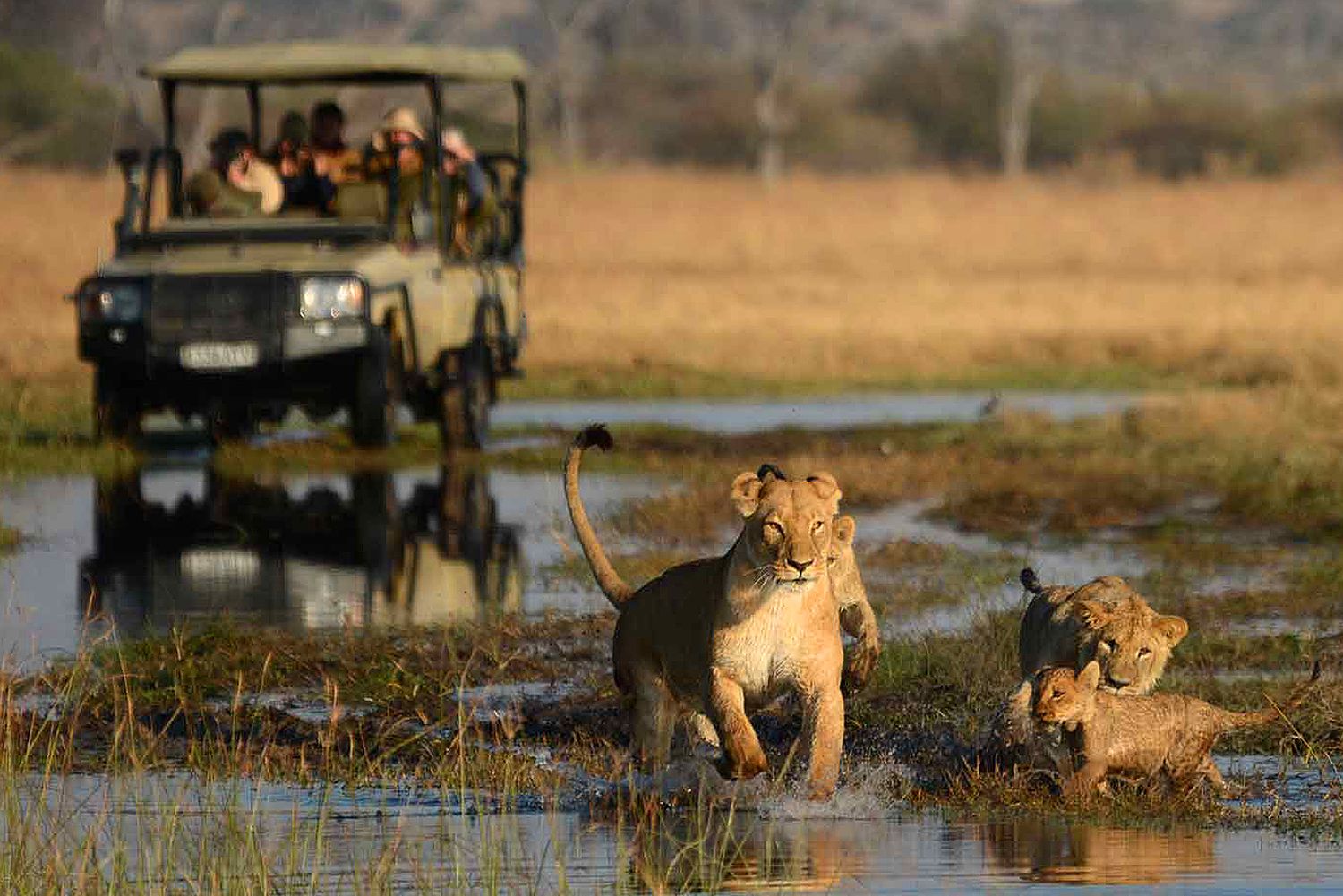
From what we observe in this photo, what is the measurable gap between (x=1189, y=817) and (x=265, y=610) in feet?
14.2

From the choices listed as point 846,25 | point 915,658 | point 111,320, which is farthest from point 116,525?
point 846,25

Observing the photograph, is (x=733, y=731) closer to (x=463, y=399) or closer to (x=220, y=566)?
(x=220, y=566)

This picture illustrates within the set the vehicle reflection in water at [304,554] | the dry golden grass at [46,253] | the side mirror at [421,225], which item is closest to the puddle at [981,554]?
the vehicle reflection in water at [304,554]

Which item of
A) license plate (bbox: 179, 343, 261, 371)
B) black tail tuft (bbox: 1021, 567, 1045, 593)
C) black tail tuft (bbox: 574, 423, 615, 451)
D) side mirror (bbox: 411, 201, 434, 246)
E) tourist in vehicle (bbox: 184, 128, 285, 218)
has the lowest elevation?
black tail tuft (bbox: 1021, 567, 1045, 593)

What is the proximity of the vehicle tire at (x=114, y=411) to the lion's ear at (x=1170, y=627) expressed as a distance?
9240mm

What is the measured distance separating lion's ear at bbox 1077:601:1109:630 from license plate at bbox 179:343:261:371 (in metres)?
8.26

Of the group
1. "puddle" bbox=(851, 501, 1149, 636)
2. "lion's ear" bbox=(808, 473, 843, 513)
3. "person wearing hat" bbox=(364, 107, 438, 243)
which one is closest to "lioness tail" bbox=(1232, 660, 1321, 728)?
"lion's ear" bbox=(808, 473, 843, 513)

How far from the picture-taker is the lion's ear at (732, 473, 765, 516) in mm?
6703

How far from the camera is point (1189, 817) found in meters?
6.88

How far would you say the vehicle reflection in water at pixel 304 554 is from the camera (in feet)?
34.0

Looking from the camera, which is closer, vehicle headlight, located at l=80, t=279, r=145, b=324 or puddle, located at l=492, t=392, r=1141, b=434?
vehicle headlight, located at l=80, t=279, r=145, b=324

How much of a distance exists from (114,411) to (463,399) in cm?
188

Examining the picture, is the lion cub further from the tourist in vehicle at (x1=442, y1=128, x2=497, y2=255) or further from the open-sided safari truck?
the tourist in vehicle at (x1=442, y1=128, x2=497, y2=255)

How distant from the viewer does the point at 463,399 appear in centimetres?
1603
